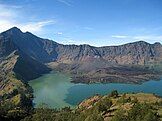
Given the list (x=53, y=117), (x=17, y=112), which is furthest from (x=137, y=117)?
(x=17, y=112)

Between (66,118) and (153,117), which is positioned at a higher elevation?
(153,117)

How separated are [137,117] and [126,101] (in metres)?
47.0

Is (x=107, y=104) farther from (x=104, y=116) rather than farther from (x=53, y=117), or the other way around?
(x=53, y=117)

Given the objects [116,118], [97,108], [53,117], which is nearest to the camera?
[116,118]

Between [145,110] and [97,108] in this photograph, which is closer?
[145,110]

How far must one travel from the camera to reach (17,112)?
649 ft

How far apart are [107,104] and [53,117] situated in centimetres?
3941

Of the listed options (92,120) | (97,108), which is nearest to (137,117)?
(92,120)

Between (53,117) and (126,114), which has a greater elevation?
(126,114)

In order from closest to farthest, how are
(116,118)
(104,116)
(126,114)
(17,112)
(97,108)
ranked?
(116,118) → (126,114) → (104,116) → (97,108) → (17,112)

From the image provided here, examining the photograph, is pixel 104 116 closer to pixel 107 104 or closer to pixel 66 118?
pixel 107 104

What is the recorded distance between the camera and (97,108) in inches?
5778

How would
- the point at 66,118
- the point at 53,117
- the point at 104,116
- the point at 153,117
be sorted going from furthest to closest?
the point at 53,117 → the point at 66,118 → the point at 104,116 → the point at 153,117

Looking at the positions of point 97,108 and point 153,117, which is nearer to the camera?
point 153,117
